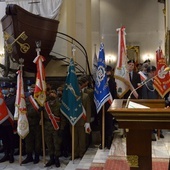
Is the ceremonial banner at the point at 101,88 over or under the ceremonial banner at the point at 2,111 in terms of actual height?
over

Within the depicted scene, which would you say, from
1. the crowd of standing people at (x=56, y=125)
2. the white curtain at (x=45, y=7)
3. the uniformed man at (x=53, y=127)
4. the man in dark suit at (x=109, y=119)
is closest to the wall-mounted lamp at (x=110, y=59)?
the white curtain at (x=45, y=7)

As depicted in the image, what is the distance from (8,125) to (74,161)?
1.51 m

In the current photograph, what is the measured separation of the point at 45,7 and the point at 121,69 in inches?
132

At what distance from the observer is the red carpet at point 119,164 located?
403cm

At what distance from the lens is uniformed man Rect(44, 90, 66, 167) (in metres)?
5.25

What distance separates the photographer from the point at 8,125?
572cm

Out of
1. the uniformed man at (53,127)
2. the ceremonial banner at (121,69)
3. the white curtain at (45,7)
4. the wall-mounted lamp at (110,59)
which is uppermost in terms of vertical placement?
the white curtain at (45,7)

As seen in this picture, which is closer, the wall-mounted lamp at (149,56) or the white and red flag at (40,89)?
the white and red flag at (40,89)

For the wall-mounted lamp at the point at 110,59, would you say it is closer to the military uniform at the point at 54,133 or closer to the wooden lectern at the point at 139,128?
the military uniform at the point at 54,133

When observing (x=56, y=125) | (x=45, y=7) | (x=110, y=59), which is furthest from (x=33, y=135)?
(x=110, y=59)

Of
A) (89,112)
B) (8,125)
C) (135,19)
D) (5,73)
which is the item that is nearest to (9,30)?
(5,73)

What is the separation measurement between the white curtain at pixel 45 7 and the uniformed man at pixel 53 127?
303cm

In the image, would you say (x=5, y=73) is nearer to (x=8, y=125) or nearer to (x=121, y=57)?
(x=8, y=125)

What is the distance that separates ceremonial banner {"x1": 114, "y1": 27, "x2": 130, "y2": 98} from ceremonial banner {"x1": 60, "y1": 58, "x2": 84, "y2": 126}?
0.77m
